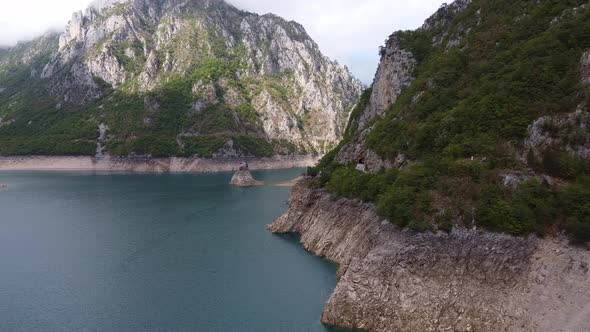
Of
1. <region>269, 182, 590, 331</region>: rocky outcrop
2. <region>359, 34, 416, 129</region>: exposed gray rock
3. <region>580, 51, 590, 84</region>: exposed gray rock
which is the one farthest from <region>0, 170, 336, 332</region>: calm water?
<region>580, 51, 590, 84</region>: exposed gray rock

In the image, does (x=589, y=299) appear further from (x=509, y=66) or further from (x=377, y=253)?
(x=509, y=66)

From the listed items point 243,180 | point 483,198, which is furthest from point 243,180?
point 483,198

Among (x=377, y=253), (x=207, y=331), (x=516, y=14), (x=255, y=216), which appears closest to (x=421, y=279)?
(x=377, y=253)

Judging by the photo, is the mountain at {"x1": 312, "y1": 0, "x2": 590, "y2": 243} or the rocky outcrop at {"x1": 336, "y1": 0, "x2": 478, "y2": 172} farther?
the rocky outcrop at {"x1": 336, "y1": 0, "x2": 478, "y2": 172}

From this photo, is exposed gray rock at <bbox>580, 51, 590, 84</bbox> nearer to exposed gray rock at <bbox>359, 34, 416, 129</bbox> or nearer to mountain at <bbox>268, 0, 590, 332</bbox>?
mountain at <bbox>268, 0, 590, 332</bbox>

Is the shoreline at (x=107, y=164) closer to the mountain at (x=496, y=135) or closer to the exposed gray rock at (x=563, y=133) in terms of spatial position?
the mountain at (x=496, y=135)

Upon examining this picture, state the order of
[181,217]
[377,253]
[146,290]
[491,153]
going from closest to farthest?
[377,253] → [491,153] → [146,290] → [181,217]
